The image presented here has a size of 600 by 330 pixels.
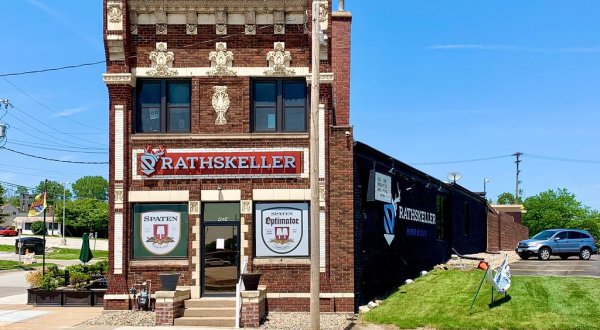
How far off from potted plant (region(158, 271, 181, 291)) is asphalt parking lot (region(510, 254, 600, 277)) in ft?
44.9

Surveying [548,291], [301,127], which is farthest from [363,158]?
[548,291]

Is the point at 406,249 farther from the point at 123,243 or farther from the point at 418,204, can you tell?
the point at 123,243

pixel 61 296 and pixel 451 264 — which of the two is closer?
pixel 61 296

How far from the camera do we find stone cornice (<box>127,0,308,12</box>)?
60.1 feet

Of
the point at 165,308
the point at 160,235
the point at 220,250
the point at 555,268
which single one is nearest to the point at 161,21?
the point at 160,235

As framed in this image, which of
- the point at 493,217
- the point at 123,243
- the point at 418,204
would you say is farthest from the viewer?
the point at 493,217

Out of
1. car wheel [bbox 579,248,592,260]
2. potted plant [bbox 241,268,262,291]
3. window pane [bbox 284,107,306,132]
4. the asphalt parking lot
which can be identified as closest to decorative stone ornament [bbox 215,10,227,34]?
window pane [bbox 284,107,306,132]

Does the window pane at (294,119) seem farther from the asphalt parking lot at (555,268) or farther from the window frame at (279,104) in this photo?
the asphalt parking lot at (555,268)

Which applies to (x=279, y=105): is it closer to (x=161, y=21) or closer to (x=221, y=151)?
(x=221, y=151)

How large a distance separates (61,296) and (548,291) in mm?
15240

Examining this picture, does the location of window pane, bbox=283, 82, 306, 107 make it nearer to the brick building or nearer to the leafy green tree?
the brick building

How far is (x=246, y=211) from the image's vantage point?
60.0ft

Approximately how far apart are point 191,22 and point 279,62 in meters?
2.86

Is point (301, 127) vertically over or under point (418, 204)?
over
